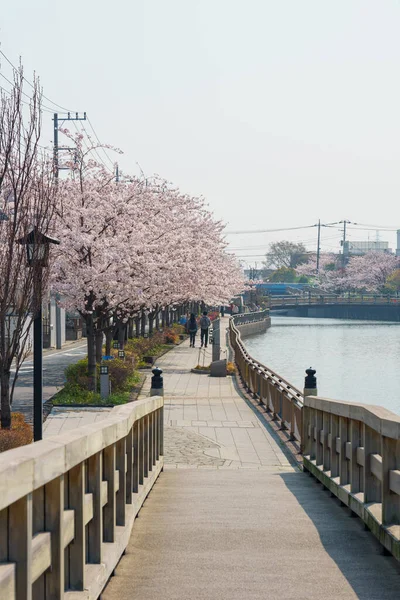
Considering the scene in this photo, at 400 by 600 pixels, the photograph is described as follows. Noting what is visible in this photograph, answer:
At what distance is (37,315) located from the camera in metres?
14.1

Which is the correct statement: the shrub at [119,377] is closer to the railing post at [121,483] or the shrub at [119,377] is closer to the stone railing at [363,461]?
the stone railing at [363,461]

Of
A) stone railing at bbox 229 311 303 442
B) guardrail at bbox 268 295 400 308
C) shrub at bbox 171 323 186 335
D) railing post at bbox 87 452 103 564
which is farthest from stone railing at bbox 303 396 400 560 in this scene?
guardrail at bbox 268 295 400 308

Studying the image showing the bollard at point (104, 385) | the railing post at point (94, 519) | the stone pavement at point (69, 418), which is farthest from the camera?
the bollard at point (104, 385)

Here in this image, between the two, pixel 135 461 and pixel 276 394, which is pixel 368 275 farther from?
pixel 135 461

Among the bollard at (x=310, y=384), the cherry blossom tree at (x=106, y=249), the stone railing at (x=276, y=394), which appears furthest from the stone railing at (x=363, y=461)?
the cherry blossom tree at (x=106, y=249)

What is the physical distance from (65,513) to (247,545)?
2689 millimetres

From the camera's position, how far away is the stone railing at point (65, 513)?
3.61m

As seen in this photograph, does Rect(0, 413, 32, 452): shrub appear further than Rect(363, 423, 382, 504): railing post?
Yes

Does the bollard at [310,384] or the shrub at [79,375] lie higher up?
the bollard at [310,384]

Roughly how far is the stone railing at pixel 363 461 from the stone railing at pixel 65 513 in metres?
1.93

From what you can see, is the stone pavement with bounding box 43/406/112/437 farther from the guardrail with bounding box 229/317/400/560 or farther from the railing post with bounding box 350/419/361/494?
the railing post with bounding box 350/419/361/494

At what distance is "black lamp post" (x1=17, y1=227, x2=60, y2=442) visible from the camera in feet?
45.5

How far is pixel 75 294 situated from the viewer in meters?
27.9

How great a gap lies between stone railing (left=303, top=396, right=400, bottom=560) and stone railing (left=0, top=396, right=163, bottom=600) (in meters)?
1.93
